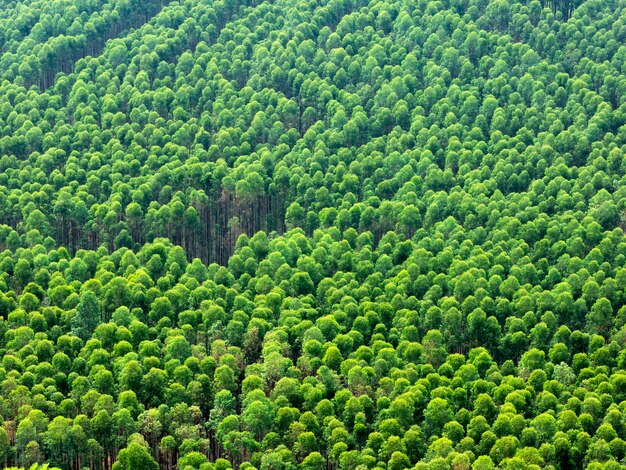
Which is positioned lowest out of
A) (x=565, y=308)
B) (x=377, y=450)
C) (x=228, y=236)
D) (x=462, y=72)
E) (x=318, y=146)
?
(x=377, y=450)

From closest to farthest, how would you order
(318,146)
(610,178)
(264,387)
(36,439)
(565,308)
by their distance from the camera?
(36,439) → (264,387) → (565,308) → (610,178) → (318,146)

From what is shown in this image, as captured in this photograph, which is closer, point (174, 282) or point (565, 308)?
point (565, 308)

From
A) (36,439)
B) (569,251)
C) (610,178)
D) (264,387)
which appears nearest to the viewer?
(36,439)

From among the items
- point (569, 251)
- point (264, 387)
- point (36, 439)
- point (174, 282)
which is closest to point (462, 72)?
point (569, 251)

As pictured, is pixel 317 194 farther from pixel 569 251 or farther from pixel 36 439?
pixel 36 439

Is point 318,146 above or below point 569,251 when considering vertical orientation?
above

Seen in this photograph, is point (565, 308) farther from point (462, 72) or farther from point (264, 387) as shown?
point (462, 72)
